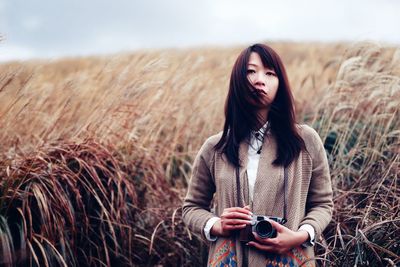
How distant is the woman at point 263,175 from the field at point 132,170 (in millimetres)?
404

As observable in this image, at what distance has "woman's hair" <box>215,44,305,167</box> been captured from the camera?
2.25m

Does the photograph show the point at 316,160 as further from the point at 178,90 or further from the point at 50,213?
the point at 178,90

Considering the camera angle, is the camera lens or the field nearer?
the camera lens

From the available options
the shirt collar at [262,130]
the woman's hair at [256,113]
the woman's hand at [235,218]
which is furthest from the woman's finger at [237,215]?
the shirt collar at [262,130]

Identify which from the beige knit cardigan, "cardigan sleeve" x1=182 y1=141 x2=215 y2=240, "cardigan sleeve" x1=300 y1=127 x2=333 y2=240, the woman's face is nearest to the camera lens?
the beige knit cardigan

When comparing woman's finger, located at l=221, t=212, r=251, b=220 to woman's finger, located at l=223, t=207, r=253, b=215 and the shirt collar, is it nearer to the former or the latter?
woman's finger, located at l=223, t=207, r=253, b=215

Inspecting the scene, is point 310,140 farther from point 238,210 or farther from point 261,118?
point 238,210

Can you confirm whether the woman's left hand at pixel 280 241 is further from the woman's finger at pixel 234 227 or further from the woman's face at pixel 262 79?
the woman's face at pixel 262 79

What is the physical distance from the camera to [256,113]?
2309 millimetres

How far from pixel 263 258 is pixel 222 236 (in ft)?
0.59

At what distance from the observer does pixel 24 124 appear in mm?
4141

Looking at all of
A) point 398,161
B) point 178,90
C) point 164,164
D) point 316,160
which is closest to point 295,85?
point 178,90

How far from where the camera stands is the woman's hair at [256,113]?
2.25 meters

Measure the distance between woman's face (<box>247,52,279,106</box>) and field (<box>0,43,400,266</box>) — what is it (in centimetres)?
71
